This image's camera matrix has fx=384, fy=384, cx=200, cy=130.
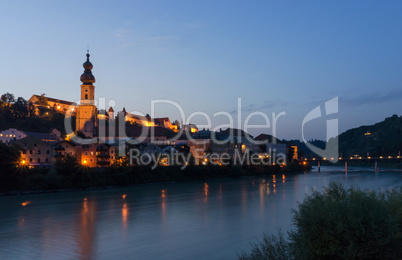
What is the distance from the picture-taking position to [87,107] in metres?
67.4

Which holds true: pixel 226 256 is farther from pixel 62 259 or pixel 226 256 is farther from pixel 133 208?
pixel 133 208

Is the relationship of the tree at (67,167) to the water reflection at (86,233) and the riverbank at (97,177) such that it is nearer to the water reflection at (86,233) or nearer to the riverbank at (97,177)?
the riverbank at (97,177)

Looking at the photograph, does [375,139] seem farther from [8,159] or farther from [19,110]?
[8,159]

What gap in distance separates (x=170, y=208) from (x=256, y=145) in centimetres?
6294

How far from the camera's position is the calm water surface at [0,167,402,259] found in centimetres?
1316

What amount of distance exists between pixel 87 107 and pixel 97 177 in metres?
30.5

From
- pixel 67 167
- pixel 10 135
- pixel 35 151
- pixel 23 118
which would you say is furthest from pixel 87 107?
pixel 67 167

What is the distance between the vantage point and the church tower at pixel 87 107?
67000mm

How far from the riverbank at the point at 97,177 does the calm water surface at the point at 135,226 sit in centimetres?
307

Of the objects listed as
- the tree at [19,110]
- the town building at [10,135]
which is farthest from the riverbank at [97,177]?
the tree at [19,110]

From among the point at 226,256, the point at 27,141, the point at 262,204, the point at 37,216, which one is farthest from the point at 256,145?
the point at 226,256

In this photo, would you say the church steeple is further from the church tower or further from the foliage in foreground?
the foliage in foreground

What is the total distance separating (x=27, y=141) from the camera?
141 feet

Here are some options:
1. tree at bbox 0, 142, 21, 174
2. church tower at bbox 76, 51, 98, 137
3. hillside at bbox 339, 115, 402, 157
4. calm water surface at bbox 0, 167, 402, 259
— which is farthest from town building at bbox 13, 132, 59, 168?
hillside at bbox 339, 115, 402, 157
